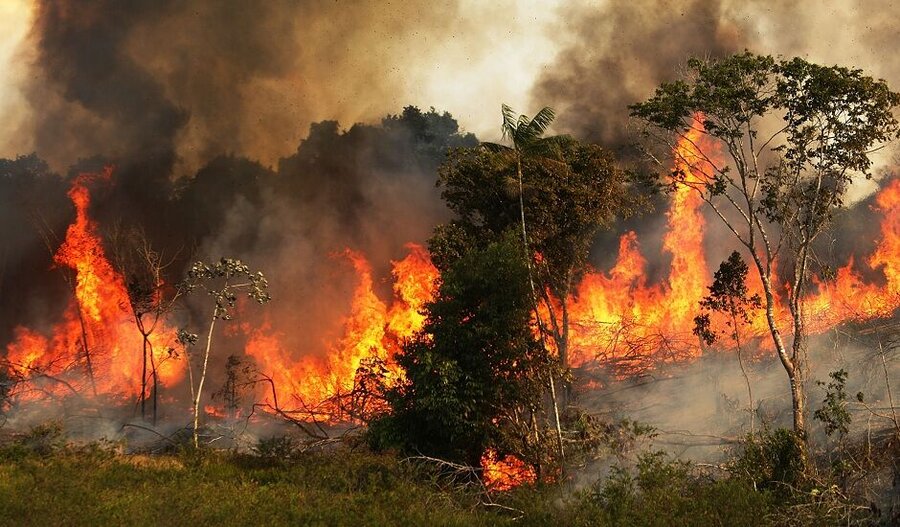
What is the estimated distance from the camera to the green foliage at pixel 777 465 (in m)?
15.0

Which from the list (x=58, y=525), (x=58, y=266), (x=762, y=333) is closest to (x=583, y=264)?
(x=762, y=333)

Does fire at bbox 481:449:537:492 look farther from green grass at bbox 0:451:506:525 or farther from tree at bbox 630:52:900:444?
tree at bbox 630:52:900:444

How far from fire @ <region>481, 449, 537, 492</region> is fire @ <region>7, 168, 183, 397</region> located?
950 inches

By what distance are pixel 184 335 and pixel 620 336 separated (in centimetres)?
2083

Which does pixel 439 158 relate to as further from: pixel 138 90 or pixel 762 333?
pixel 762 333

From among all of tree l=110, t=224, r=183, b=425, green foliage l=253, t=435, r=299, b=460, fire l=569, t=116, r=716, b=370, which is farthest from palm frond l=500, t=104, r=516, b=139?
tree l=110, t=224, r=183, b=425

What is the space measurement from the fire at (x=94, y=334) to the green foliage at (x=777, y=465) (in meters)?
30.8

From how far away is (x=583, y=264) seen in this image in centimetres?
2573

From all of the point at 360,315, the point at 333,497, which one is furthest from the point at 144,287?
the point at 333,497

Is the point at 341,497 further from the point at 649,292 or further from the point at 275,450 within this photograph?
the point at 649,292

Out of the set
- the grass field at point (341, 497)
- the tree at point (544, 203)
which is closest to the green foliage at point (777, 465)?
the grass field at point (341, 497)

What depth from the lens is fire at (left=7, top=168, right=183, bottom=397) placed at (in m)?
36.3

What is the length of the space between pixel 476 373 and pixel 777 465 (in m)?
7.77

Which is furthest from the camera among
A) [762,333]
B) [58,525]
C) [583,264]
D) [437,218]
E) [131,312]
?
[437,218]
